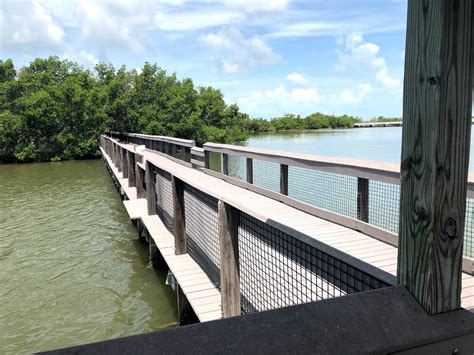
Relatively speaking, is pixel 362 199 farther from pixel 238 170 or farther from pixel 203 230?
pixel 238 170

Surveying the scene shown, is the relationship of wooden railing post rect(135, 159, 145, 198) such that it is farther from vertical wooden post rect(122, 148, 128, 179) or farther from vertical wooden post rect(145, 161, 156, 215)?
vertical wooden post rect(122, 148, 128, 179)

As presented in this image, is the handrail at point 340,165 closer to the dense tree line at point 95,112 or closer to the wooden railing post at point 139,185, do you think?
the wooden railing post at point 139,185

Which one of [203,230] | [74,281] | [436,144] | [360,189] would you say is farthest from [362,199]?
[74,281]

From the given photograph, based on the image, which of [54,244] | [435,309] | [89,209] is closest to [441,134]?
[435,309]

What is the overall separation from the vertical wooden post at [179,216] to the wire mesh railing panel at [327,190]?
1.83 meters

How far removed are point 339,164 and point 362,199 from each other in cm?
51

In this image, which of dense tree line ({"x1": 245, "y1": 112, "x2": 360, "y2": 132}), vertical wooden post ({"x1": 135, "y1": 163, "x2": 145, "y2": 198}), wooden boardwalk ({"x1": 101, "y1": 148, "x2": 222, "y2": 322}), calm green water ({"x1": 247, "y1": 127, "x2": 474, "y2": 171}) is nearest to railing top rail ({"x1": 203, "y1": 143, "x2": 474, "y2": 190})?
calm green water ({"x1": 247, "y1": 127, "x2": 474, "y2": 171})

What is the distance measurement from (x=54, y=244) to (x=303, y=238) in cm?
901

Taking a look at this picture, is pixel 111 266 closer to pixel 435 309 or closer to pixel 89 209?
pixel 89 209

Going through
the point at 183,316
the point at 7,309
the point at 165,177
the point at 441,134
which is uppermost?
the point at 441,134

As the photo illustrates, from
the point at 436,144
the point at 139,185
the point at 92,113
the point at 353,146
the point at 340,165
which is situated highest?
the point at 92,113

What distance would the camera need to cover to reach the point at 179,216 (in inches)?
215

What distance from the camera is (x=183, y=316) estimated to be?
5.24m

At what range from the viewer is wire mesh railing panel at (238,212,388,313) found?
2.15m
